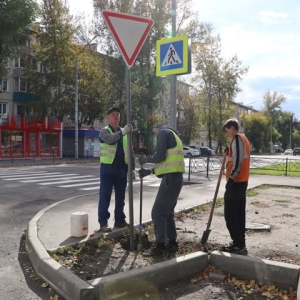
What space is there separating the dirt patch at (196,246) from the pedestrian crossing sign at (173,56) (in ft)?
9.51

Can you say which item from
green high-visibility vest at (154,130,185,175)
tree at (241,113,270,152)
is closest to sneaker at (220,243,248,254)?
green high-visibility vest at (154,130,185,175)

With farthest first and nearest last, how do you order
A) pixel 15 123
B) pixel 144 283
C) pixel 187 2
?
pixel 187 2
pixel 15 123
pixel 144 283

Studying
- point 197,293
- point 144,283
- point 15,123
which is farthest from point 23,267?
point 15,123

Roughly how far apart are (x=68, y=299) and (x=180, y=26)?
37716 mm

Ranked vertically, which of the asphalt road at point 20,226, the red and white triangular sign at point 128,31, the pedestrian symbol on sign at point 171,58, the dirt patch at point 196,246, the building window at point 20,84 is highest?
the building window at point 20,84

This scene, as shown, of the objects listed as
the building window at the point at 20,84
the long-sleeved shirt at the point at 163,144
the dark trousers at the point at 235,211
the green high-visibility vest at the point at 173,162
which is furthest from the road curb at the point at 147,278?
the building window at the point at 20,84

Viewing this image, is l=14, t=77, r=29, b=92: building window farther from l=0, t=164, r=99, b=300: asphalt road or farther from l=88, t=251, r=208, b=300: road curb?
l=88, t=251, r=208, b=300: road curb

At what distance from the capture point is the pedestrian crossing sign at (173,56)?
7.13m

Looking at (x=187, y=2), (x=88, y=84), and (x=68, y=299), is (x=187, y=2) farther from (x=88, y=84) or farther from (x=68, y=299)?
(x=68, y=299)

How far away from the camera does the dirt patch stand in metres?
4.41

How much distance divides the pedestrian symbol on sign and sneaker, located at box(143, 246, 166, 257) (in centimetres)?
370

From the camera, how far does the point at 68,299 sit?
3.67 metres

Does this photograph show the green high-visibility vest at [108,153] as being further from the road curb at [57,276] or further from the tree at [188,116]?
the tree at [188,116]

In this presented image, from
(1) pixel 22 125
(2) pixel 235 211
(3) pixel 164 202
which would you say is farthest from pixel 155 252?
(1) pixel 22 125
